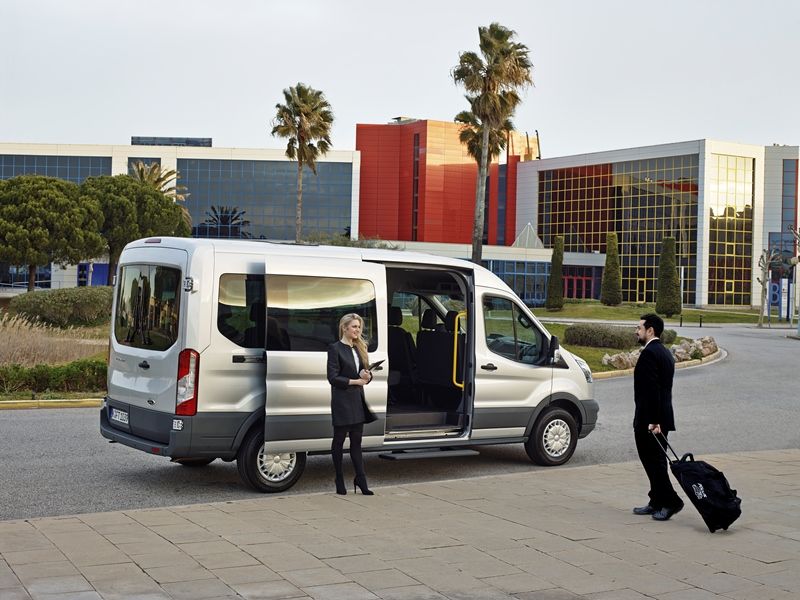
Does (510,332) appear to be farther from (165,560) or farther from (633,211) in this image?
(633,211)

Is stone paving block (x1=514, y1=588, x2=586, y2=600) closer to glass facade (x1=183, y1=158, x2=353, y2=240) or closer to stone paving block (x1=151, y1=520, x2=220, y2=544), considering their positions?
stone paving block (x1=151, y1=520, x2=220, y2=544)

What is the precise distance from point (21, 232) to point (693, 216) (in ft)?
174

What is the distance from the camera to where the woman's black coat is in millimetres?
8758

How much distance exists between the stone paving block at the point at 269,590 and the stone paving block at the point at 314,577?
8 centimetres

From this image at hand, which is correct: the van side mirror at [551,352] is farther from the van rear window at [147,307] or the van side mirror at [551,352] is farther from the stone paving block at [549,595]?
the stone paving block at [549,595]

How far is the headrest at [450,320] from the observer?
1081 centimetres

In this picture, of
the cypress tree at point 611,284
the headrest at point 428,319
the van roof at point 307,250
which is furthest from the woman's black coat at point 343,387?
the cypress tree at point 611,284

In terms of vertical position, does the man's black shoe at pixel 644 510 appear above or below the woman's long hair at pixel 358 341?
below

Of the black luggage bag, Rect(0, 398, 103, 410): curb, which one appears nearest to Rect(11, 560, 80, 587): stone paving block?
Answer: the black luggage bag

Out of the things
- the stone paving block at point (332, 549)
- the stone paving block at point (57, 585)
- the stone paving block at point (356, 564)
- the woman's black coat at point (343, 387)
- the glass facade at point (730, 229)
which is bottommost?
the stone paving block at point (332, 549)

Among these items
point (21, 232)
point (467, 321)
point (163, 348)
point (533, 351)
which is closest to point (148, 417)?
point (163, 348)

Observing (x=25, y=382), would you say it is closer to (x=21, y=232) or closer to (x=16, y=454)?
(x=16, y=454)

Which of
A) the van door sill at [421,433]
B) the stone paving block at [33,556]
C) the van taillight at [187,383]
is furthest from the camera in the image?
the van door sill at [421,433]

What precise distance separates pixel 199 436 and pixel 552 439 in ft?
13.9
